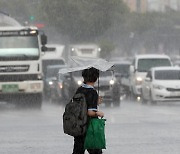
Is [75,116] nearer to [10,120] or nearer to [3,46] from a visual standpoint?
[10,120]

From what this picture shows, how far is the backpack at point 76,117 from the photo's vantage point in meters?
11.1

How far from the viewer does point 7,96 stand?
104 ft

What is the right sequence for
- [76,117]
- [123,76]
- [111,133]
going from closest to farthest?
[76,117], [111,133], [123,76]

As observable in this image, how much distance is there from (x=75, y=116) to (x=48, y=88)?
30.2m

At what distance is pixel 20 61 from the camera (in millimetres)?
31203

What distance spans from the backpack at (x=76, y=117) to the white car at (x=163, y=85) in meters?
22.8

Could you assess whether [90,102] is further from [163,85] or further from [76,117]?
[163,85]

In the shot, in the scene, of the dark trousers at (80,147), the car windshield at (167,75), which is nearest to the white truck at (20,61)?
the car windshield at (167,75)

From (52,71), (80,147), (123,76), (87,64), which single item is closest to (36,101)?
(52,71)

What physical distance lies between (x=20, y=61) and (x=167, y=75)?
6.47m

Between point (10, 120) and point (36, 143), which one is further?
point (10, 120)

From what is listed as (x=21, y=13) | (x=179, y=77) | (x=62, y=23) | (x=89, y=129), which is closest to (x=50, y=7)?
(x=62, y=23)

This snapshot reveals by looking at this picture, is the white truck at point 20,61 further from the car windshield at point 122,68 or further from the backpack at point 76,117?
the backpack at point 76,117

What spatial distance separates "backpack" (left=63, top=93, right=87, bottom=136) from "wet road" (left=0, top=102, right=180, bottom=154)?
506 cm
